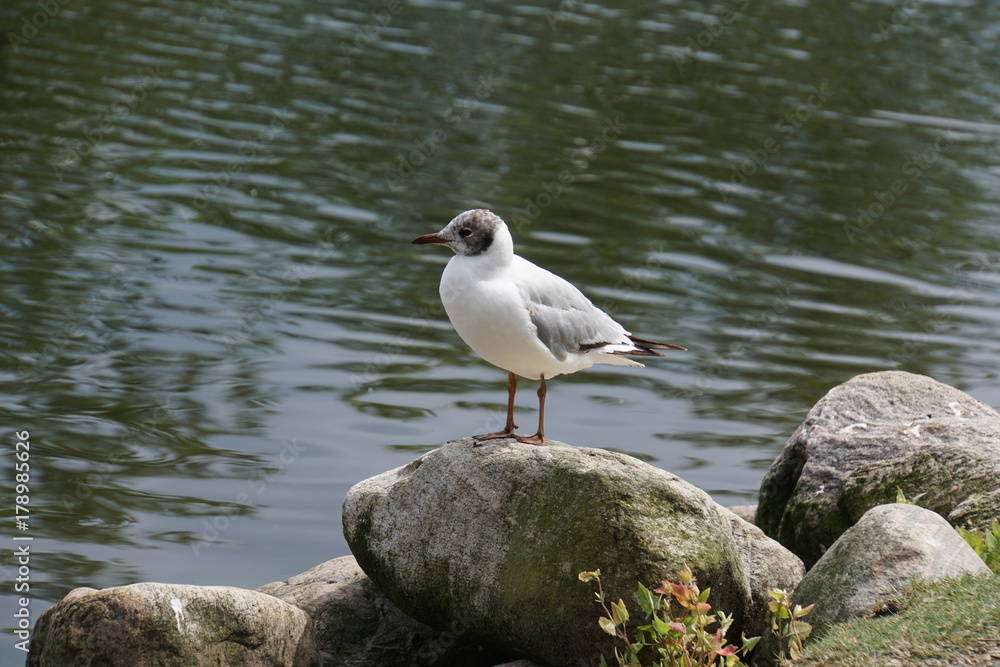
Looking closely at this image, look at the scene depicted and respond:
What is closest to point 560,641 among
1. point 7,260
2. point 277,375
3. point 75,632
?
point 75,632

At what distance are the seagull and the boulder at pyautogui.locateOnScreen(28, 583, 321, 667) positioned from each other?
1.76m

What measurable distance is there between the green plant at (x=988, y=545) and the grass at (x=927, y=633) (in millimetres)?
461

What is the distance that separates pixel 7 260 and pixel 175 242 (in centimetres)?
188

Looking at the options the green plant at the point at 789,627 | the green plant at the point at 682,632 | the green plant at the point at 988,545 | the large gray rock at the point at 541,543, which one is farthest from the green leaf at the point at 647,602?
the green plant at the point at 988,545

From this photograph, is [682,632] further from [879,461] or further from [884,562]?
[879,461]

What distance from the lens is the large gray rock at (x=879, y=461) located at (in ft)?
22.9

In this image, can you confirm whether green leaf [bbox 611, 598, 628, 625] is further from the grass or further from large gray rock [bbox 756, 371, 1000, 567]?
large gray rock [bbox 756, 371, 1000, 567]

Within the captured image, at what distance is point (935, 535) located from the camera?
5941 mm

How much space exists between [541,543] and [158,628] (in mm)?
1976

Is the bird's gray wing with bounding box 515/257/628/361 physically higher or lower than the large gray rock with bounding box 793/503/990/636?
higher

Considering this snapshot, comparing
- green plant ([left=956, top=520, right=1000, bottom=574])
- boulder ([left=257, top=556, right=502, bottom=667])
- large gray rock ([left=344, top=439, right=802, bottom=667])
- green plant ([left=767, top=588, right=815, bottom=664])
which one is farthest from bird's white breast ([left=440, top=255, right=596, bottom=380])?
green plant ([left=956, top=520, right=1000, bottom=574])

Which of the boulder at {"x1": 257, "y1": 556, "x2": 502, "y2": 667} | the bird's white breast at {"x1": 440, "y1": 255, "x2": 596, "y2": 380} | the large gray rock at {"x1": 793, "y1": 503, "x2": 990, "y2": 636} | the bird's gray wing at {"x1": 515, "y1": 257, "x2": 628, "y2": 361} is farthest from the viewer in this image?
the boulder at {"x1": 257, "y1": 556, "x2": 502, "y2": 667}

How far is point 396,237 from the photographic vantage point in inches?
569

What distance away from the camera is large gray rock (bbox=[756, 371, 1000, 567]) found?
697 centimetres
